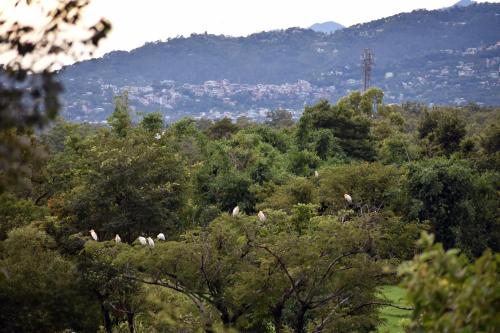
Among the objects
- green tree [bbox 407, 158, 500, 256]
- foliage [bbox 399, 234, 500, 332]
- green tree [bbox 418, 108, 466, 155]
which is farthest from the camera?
green tree [bbox 418, 108, 466, 155]

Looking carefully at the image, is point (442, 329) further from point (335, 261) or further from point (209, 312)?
point (209, 312)

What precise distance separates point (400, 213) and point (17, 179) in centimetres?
2414

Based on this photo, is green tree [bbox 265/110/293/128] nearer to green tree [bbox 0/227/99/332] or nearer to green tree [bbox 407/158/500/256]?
green tree [bbox 407/158/500/256]

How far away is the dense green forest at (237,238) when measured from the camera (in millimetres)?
9808

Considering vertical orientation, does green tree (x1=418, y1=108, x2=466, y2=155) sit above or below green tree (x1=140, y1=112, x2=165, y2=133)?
below

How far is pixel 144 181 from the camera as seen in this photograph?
61.2 feet

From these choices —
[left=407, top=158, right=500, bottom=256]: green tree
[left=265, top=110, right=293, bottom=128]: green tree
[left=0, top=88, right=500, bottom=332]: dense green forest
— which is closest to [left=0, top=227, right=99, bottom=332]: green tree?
[left=0, top=88, right=500, bottom=332]: dense green forest

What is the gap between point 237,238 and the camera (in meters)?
11.5

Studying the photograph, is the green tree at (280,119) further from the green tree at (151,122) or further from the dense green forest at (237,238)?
the green tree at (151,122)

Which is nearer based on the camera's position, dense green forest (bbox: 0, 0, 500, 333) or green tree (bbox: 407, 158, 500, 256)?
dense green forest (bbox: 0, 0, 500, 333)

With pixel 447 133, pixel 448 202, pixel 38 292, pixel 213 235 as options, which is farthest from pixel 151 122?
pixel 213 235

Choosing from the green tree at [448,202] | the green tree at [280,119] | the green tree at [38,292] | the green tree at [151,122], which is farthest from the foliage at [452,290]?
the green tree at [280,119]

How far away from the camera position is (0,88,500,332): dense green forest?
9.81 meters

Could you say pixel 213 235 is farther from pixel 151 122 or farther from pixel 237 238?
pixel 151 122
